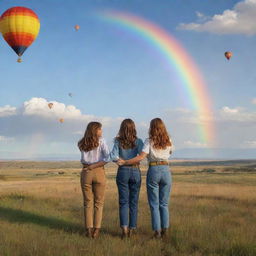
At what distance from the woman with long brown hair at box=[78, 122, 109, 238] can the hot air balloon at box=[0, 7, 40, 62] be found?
2525 centimetres

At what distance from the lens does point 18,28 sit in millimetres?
31234

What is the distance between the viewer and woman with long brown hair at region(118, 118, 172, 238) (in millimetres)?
7781

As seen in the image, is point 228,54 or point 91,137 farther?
point 228,54

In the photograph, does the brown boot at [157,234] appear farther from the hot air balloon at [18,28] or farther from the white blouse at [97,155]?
the hot air balloon at [18,28]

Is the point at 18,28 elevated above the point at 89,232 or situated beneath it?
elevated above

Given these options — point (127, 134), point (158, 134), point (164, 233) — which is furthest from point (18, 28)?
point (164, 233)

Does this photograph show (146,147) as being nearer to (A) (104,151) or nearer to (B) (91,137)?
(A) (104,151)

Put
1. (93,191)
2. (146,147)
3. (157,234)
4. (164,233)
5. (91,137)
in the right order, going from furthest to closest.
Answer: (93,191)
(91,137)
(164,233)
(157,234)
(146,147)

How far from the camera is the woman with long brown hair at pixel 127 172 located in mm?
7910

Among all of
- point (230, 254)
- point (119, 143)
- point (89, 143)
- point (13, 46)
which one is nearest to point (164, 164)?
point (119, 143)

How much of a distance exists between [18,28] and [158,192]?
1046 inches

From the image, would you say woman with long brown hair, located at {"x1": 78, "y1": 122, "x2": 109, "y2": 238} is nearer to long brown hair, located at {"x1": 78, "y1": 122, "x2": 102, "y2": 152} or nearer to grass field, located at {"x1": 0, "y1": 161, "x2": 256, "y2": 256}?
long brown hair, located at {"x1": 78, "y1": 122, "x2": 102, "y2": 152}

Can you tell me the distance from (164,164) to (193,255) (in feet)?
6.72

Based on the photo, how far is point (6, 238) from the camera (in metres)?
7.67
